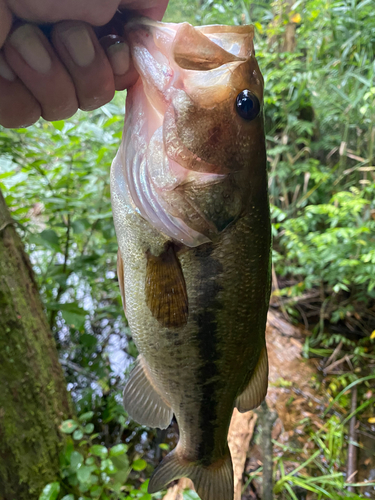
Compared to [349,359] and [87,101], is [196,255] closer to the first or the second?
[87,101]

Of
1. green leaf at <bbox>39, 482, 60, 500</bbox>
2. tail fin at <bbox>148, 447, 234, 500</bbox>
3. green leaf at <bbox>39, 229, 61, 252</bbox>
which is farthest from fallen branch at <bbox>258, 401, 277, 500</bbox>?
green leaf at <bbox>39, 229, 61, 252</bbox>

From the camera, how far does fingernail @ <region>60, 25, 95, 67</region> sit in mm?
641

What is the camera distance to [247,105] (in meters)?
0.68

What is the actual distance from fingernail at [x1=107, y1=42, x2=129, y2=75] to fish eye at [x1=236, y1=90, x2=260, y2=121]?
26cm

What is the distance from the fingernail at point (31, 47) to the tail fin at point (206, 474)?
1.14m

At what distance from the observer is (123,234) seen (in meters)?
0.77

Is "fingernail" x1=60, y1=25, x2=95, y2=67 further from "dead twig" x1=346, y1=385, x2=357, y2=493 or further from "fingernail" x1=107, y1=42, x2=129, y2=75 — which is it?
"dead twig" x1=346, y1=385, x2=357, y2=493

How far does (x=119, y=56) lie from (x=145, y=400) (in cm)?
95

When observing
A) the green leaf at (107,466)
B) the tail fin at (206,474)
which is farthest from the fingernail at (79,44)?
the green leaf at (107,466)

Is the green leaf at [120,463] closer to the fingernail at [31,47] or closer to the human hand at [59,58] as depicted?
the human hand at [59,58]

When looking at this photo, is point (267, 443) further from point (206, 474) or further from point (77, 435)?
point (77, 435)

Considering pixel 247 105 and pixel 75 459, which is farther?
pixel 75 459

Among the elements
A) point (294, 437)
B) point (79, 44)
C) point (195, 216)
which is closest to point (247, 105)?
point (195, 216)

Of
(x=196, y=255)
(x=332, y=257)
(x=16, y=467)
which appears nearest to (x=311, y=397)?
(x=332, y=257)
